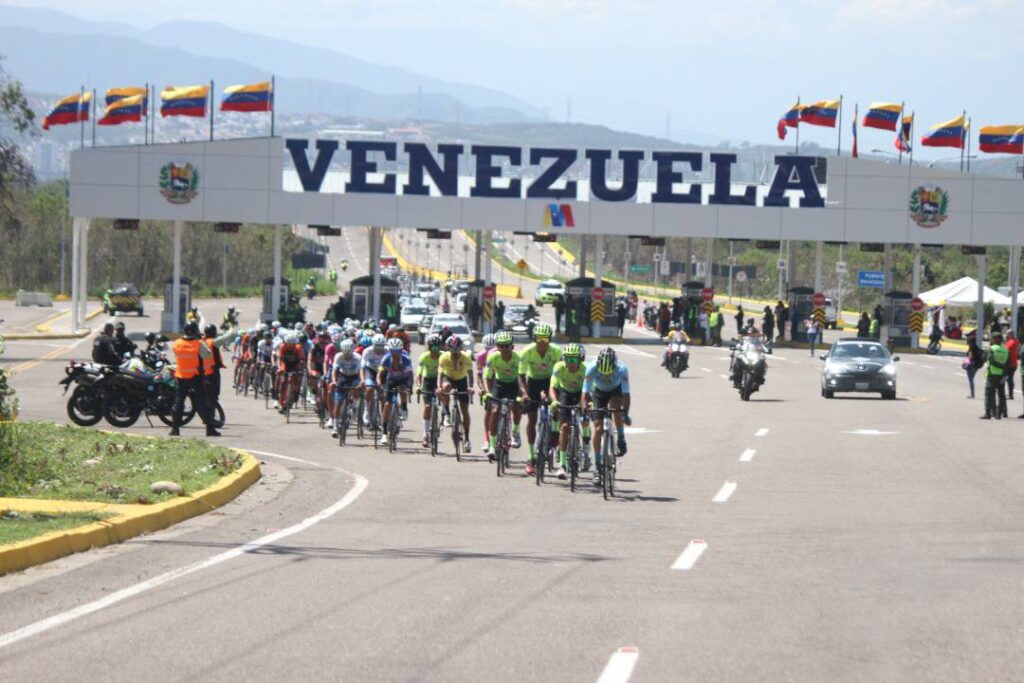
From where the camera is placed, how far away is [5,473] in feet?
56.2

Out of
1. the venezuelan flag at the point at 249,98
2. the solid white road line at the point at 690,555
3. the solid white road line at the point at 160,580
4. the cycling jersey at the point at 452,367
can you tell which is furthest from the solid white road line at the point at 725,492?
the venezuelan flag at the point at 249,98

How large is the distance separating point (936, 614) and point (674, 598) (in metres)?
1.68

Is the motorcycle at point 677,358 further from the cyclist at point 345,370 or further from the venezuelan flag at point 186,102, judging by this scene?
the venezuelan flag at point 186,102

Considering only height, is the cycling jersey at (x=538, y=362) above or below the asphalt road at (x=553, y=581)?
above

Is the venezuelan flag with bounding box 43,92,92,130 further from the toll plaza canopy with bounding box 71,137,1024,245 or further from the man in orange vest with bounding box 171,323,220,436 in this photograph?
the man in orange vest with bounding box 171,323,220,436

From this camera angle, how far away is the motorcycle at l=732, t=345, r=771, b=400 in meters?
38.0

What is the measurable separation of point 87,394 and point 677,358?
24.4 m

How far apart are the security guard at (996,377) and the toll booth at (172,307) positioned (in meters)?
43.4

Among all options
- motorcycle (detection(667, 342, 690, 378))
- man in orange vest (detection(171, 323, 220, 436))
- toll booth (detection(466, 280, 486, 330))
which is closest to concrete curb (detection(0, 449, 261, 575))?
man in orange vest (detection(171, 323, 220, 436))

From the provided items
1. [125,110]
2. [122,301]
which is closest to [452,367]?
[125,110]

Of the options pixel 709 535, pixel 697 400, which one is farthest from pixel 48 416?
pixel 709 535

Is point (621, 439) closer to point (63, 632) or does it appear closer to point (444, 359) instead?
point (444, 359)

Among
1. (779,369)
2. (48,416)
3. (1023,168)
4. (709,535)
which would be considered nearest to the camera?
(709,535)

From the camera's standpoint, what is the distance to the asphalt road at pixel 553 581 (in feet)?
29.1
